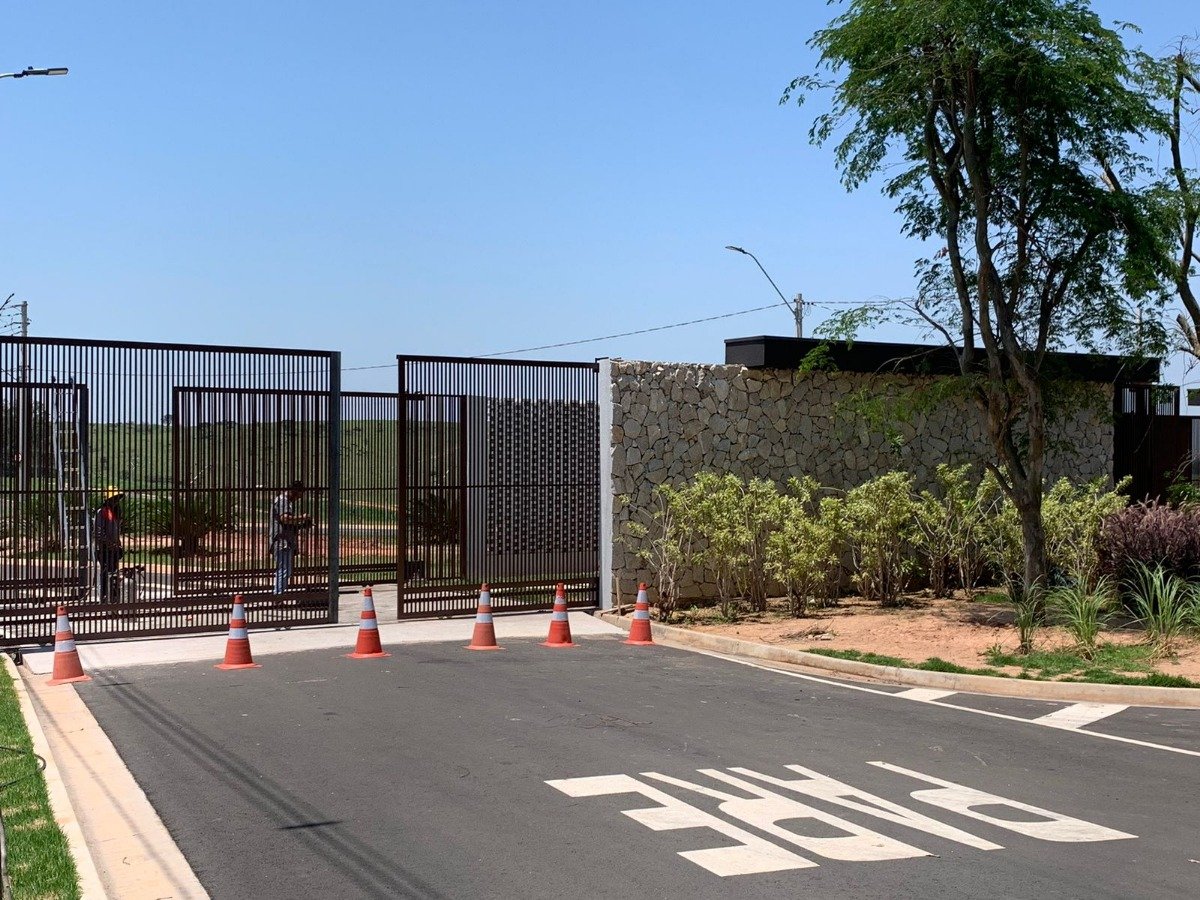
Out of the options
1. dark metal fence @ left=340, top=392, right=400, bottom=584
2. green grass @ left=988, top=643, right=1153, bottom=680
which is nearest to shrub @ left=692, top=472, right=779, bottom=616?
green grass @ left=988, top=643, right=1153, bottom=680

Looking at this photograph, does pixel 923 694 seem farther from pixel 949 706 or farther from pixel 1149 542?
pixel 1149 542

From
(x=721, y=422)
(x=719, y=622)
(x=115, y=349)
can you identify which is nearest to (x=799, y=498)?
(x=721, y=422)

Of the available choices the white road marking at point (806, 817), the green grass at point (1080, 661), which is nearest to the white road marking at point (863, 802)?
the white road marking at point (806, 817)

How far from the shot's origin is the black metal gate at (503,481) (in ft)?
56.9

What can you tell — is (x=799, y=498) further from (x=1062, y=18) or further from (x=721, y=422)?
(x=1062, y=18)

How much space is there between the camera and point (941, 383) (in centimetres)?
1666

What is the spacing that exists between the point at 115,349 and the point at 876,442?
11.4 metres

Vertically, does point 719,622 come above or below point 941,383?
below

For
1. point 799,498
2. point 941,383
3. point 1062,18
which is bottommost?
point 799,498

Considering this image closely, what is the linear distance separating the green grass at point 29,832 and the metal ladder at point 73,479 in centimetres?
565

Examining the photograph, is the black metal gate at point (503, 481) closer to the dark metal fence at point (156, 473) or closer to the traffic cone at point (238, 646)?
the dark metal fence at point (156, 473)

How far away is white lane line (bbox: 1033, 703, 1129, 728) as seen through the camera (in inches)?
421

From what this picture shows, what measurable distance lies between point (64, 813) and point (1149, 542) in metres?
14.2

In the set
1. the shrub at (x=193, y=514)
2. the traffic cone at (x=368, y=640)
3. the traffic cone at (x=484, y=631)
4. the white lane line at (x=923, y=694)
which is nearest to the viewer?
the white lane line at (x=923, y=694)
